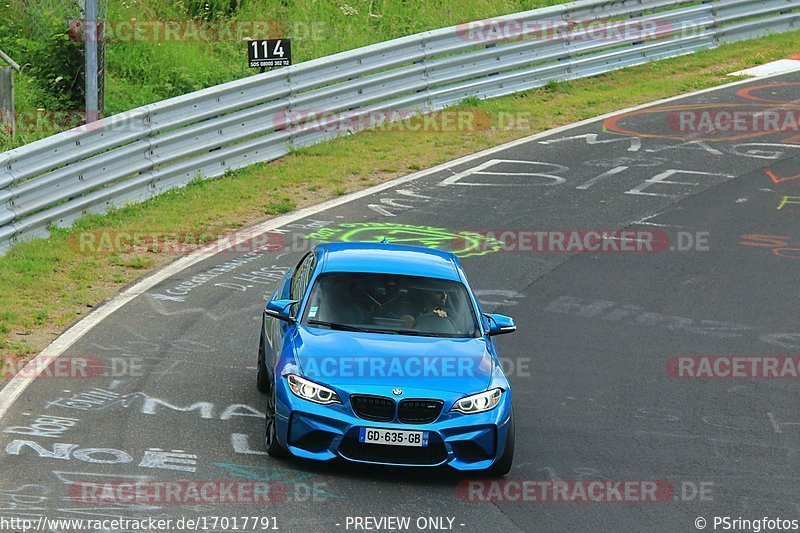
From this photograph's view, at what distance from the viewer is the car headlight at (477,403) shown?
8.98 metres

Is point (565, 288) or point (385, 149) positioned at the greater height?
point (385, 149)

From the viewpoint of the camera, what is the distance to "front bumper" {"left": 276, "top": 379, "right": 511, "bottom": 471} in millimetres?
8820

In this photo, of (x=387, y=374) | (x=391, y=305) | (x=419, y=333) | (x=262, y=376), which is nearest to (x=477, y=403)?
(x=387, y=374)

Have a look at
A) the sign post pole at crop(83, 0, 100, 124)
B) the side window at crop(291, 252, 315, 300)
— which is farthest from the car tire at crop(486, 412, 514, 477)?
the sign post pole at crop(83, 0, 100, 124)

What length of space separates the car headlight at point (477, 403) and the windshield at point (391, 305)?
0.89 metres

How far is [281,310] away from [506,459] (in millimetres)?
2239

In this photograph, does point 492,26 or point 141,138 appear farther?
point 492,26

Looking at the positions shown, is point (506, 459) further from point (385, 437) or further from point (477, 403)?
point (385, 437)

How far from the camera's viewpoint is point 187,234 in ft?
50.6

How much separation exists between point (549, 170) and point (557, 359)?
7.33 meters

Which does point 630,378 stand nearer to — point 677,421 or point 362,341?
point 677,421

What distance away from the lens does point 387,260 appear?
10.5 meters

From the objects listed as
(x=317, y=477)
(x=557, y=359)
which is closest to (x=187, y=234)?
(x=557, y=359)

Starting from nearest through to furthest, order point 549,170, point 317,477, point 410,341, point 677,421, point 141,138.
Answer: point 317,477
point 410,341
point 677,421
point 141,138
point 549,170
